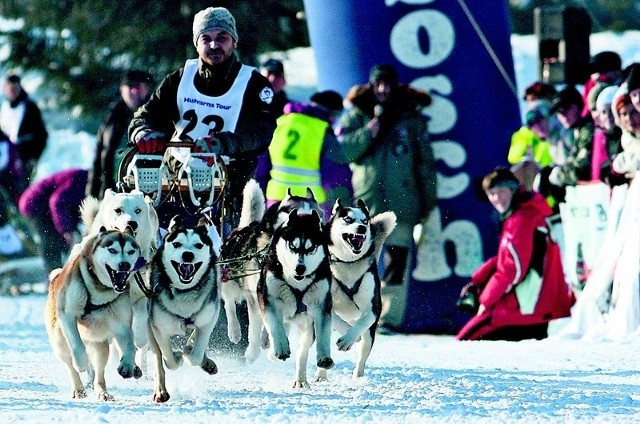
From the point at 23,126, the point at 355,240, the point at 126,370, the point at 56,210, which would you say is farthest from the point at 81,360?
the point at 23,126

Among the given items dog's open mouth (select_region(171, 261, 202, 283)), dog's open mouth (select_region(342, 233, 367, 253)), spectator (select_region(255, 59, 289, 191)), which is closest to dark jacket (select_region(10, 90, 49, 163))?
spectator (select_region(255, 59, 289, 191))

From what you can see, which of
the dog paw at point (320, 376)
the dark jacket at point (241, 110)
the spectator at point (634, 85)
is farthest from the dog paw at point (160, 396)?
the spectator at point (634, 85)

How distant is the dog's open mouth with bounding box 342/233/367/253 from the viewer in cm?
741

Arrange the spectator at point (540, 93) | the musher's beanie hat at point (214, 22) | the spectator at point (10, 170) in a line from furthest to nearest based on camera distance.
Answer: the spectator at point (10, 170), the spectator at point (540, 93), the musher's beanie hat at point (214, 22)

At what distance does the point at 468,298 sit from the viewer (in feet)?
33.6

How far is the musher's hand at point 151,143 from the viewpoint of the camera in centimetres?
741

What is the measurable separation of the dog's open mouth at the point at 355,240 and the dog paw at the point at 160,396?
3.71 ft

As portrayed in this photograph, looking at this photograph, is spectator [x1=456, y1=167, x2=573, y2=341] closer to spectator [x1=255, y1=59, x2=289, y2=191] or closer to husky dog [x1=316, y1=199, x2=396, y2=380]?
spectator [x1=255, y1=59, x2=289, y2=191]

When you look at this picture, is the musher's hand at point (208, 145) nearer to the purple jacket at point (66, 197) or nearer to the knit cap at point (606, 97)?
the knit cap at point (606, 97)

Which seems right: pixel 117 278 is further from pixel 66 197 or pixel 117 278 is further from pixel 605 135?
pixel 66 197

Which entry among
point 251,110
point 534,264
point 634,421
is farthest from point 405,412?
point 534,264

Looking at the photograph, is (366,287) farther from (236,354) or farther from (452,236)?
(452,236)

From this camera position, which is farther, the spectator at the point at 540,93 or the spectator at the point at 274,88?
the spectator at the point at 540,93

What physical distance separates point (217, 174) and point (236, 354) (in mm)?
1247
